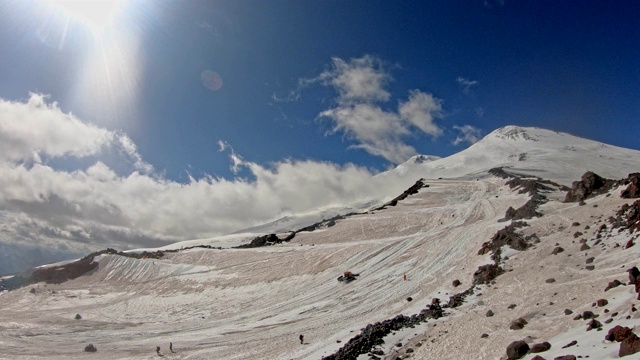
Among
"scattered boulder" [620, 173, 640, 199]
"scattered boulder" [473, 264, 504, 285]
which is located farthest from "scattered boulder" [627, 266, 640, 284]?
"scattered boulder" [620, 173, 640, 199]

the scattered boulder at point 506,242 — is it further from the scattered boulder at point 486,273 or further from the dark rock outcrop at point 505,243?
the scattered boulder at point 486,273

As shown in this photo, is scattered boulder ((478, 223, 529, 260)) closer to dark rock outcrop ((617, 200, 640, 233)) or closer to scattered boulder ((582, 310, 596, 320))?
dark rock outcrop ((617, 200, 640, 233))

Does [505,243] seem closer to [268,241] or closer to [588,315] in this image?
[588,315]

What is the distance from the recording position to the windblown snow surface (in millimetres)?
25312

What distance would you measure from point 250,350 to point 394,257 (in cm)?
2737

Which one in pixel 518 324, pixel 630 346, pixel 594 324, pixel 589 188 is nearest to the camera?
pixel 630 346

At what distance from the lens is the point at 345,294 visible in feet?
150

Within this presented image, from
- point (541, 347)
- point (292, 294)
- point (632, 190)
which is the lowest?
point (541, 347)

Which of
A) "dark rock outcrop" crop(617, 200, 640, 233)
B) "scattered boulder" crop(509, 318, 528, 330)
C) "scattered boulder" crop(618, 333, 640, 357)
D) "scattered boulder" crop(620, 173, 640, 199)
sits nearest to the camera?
"scattered boulder" crop(618, 333, 640, 357)

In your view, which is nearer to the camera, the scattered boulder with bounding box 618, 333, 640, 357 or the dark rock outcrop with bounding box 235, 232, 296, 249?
the scattered boulder with bounding box 618, 333, 640, 357

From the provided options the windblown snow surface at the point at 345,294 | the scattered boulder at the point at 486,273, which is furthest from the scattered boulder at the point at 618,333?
the scattered boulder at the point at 486,273

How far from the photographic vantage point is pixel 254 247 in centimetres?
7750

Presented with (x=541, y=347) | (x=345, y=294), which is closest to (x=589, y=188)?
(x=345, y=294)

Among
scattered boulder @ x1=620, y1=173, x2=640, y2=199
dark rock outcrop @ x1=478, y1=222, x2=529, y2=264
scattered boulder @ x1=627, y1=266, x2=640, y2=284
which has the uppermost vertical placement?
scattered boulder @ x1=620, y1=173, x2=640, y2=199
